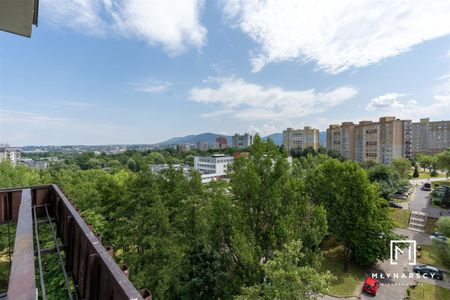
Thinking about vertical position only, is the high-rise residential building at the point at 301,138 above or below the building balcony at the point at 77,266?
above

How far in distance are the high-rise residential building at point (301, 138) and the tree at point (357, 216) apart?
177 feet

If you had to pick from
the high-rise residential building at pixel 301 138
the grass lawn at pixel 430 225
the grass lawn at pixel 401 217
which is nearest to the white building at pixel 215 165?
the high-rise residential building at pixel 301 138

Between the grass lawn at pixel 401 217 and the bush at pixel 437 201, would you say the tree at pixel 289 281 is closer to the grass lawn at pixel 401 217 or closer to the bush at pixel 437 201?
the grass lawn at pixel 401 217

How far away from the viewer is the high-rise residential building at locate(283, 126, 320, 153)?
68.4 metres

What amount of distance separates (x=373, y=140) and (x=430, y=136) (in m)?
31.7

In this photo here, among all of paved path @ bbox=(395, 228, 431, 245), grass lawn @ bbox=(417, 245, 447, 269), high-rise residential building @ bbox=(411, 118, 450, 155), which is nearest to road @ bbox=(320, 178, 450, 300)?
paved path @ bbox=(395, 228, 431, 245)

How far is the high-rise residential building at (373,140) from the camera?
47812 millimetres

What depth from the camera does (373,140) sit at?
50.8 metres

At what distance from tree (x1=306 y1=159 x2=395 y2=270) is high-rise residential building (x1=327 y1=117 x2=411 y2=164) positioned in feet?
136

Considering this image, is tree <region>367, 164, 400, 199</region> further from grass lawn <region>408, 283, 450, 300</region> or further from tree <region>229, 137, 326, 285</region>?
tree <region>229, 137, 326, 285</region>

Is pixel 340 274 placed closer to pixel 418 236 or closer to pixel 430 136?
pixel 418 236

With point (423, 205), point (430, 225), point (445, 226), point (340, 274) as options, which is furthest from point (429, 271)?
point (423, 205)

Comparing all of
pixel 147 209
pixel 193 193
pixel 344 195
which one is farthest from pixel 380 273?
pixel 147 209

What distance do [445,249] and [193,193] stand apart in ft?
44.9
